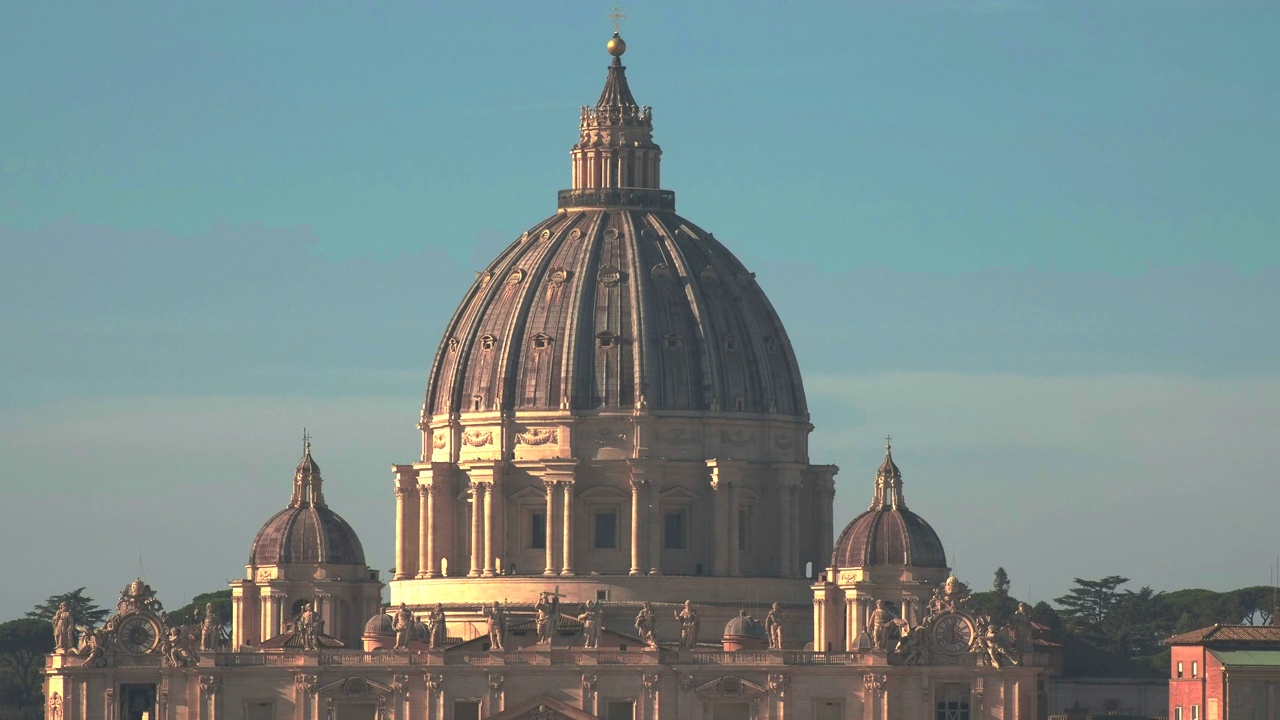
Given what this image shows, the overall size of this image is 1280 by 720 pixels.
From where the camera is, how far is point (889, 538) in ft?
567

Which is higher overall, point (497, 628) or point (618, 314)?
point (618, 314)

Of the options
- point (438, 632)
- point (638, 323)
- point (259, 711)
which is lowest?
point (259, 711)

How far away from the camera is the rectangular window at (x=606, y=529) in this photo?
184 meters

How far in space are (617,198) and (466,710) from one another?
3632cm

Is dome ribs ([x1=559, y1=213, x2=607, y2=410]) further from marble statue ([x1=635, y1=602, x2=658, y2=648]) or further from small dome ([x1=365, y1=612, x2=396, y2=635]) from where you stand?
marble statue ([x1=635, y1=602, x2=658, y2=648])

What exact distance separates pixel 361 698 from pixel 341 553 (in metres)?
17.8

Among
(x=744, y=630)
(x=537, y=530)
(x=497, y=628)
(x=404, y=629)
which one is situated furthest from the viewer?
(x=537, y=530)

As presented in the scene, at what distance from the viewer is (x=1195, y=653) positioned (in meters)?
162

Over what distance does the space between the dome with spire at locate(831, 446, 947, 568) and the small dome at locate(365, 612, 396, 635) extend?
65.7ft

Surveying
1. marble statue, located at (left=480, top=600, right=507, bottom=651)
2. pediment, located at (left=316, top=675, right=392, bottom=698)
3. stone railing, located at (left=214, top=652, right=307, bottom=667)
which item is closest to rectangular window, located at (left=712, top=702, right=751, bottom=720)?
marble statue, located at (left=480, top=600, right=507, bottom=651)

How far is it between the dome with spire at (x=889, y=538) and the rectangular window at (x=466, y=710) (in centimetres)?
2076

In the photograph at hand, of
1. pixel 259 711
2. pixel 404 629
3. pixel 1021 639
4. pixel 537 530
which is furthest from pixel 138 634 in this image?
pixel 1021 639

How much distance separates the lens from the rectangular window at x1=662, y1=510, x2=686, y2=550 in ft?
607

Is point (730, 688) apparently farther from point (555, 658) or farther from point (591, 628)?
point (555, 658)
